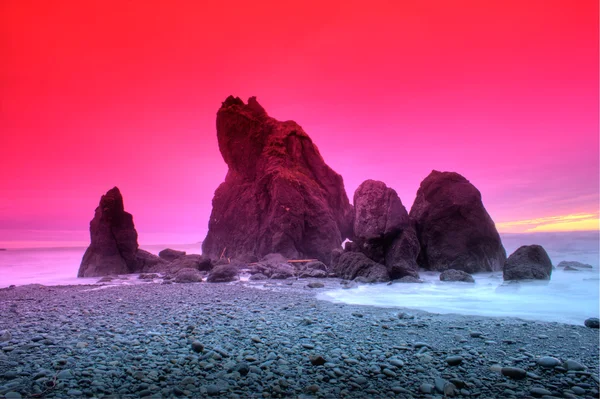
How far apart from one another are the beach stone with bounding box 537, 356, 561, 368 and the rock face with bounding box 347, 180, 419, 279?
1098 cm

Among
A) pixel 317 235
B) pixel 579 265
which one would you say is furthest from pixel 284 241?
pixel 579 265

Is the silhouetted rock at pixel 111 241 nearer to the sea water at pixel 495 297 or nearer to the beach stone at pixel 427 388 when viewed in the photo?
the sea water at pixel 495 297

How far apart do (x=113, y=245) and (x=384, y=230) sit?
14351 millimetres

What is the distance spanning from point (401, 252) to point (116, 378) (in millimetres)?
13045

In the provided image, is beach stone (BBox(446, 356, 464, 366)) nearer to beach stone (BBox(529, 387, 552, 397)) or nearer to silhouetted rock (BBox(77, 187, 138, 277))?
beach stone (BBox(529, 387, 552, 397))

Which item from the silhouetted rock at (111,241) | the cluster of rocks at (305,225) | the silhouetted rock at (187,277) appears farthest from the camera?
the silhouetted rock at (111,241)

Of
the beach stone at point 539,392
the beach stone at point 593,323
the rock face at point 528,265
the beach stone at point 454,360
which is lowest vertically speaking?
the beach stone at point 539,392

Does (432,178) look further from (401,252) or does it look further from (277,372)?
(277,372)

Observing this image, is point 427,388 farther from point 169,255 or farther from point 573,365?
point 169,255

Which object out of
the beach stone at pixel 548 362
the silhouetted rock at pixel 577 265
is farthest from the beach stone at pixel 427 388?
the silhouetted rock at pixel 577 265

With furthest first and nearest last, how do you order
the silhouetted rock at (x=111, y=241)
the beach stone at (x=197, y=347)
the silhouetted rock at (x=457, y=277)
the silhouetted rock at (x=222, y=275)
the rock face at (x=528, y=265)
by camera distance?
1. the silhouetted rock at (x=111, y=241)
2. the silhouetted rock at (x=222, y=275)
3. the silhouetted rock at (x=457, y=277)
4. the rock face at (x=528, y=265)
5. the beach stone at (x=197, y=347)

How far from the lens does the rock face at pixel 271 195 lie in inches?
866

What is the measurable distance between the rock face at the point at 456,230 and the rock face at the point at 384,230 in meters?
1.68

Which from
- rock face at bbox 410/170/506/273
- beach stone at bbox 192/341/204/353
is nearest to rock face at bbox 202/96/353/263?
rock face at bbox 410/170/506/273
